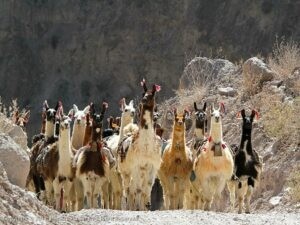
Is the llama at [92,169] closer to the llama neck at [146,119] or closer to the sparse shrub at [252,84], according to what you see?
the llama neck at [146,119]

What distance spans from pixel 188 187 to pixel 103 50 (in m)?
32.6

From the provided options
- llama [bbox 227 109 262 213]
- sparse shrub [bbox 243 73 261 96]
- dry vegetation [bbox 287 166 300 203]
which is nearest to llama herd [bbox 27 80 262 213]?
llama [bbox 227 109 262 213]

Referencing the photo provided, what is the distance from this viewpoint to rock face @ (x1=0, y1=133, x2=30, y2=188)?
49.4 ft

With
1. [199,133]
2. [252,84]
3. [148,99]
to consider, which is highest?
[252,84]

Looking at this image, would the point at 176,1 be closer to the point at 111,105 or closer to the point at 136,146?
the point at 111,105

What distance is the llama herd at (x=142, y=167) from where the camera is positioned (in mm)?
18328

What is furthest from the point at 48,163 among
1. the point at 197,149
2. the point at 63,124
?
the point at 197,149

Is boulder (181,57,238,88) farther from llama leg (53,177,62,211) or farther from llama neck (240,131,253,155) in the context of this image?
llama leg (53,177,62,211)

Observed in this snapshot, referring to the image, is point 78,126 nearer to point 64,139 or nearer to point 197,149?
point 64,139

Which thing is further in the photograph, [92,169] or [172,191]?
[172,191]

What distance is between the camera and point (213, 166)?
18.1 meters

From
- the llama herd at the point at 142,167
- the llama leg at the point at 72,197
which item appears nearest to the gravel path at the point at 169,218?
the llama herd at the point at 142,167

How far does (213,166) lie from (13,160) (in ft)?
15.2

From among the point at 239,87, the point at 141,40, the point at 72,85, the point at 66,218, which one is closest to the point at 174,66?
the point at 141,40
